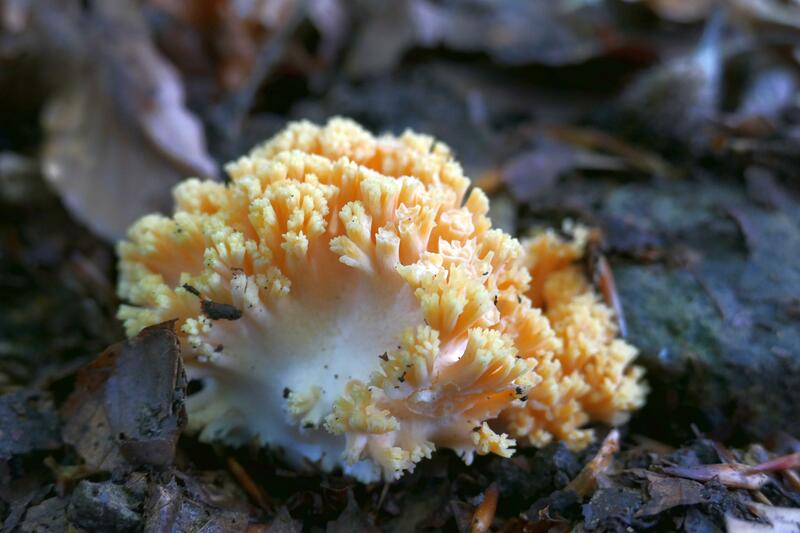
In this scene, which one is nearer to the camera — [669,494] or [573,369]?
[669,494]

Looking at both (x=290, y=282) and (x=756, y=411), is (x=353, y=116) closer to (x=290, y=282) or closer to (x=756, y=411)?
(x=290, y=282)

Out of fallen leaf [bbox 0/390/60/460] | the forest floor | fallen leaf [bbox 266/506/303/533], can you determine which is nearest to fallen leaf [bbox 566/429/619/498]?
the forest floor

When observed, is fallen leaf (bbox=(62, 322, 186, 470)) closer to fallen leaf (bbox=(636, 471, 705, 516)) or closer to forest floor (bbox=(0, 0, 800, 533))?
forest floor (bbox=(0, 0, 800, 533))

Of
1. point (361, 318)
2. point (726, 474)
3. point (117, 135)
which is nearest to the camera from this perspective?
point (726, 474)

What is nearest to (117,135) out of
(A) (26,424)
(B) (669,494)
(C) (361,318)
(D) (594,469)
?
(A) (26,424)

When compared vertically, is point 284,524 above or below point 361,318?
below

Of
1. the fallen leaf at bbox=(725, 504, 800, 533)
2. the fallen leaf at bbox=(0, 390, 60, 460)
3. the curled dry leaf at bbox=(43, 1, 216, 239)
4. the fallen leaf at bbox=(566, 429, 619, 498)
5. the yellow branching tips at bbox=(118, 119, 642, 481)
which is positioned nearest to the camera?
the fallen leaf at bbox=(725, 504, 800, 533)

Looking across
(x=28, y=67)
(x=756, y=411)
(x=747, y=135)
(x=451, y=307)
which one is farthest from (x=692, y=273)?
(x=28, y=67)

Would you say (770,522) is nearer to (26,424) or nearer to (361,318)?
(361,318)
